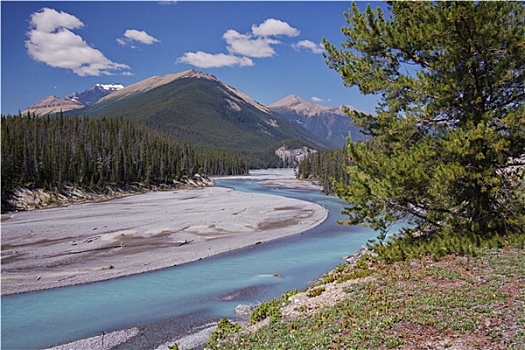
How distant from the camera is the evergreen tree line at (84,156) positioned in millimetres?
68312

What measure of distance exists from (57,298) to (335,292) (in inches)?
683

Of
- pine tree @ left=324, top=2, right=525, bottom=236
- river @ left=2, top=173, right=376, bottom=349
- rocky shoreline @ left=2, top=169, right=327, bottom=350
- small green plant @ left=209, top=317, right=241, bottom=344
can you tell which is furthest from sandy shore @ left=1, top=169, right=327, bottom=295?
pine tree @ left=324, top=2, right=525, bottom=236

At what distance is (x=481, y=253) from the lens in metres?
12.3

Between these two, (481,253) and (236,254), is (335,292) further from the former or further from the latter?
(236,254)

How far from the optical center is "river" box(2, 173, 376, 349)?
1769 centimetres

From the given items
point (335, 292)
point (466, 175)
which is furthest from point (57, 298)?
point (466, 175)

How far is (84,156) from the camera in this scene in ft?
263

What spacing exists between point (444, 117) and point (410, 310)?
7.41m

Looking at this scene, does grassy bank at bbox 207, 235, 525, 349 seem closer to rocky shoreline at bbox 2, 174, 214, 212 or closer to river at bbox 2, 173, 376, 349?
river at bbox 2, 173, 376, 349

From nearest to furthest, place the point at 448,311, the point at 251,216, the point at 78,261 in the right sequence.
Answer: the point at 448,311 < the point at 78,261 < the point at 251,216

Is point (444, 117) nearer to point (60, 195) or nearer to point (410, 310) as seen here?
point (410, 310)

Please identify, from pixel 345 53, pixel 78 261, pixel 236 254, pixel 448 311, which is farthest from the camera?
pixel 236 254

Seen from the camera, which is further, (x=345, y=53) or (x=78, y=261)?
(x=78, y=261)

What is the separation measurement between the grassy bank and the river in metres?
7.14
